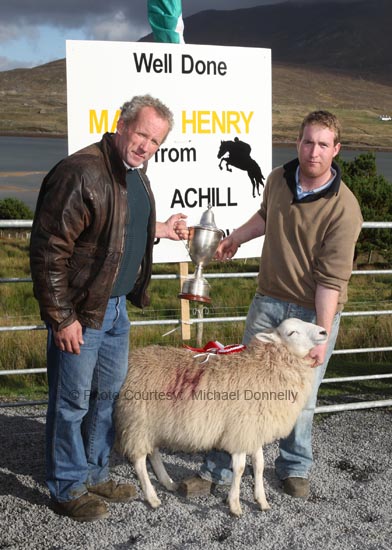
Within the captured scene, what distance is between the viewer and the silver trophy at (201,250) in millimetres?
4086

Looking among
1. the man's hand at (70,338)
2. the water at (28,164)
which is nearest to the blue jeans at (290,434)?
the man's hand at (70,338)

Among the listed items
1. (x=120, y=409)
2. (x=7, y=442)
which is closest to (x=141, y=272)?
(x=120, y=409)

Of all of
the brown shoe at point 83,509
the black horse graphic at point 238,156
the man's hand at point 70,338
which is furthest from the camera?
the black horse graphic at point 238,156

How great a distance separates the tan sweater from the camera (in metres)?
3.69

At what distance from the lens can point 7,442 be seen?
4.78 metres

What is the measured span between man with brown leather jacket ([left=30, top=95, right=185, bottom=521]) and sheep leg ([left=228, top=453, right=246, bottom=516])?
26.5 inches

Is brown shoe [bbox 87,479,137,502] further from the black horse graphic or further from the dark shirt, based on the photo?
the black horse graphic

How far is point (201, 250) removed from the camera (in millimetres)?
4148

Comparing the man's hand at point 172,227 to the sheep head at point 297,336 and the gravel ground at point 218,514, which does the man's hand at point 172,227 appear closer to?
the sheep head at point 297,336

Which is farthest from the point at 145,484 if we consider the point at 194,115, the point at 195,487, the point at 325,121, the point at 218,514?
the point at 194,115

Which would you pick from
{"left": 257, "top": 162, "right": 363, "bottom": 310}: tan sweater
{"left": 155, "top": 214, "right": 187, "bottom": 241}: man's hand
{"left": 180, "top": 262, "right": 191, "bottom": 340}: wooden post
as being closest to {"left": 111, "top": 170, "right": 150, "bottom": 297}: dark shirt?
{"left": 155, "top": 214, "right": 187, "bottom": 241}: man's hand

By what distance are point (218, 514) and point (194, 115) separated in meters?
2.99

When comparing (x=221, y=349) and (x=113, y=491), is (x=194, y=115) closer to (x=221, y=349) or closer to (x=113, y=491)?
(x=221, y=349)

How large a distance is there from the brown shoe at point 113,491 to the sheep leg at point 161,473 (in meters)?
0.19
